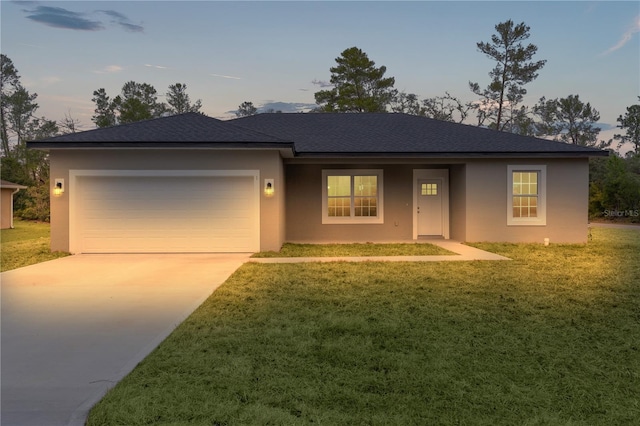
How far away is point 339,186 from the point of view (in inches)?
552

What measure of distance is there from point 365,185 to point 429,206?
243cm

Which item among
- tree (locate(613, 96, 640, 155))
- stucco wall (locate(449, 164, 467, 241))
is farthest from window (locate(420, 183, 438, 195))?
tree (locate(613, 96, 640, 155))

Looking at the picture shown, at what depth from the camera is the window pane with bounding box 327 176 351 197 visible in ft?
45.9

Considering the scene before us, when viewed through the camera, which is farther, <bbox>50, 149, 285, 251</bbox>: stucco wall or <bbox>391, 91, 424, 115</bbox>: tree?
<bbox>391, 91, 424, 115</bbox>: tree

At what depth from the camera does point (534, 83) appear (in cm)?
3431

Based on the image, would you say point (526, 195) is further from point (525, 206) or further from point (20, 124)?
point (20, 124)

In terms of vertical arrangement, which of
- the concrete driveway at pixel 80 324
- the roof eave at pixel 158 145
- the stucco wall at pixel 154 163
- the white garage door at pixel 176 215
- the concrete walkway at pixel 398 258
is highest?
the roof eave at pixel 158 145

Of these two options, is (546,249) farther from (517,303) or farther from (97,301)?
(97,301)

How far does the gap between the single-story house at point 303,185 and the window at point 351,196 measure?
1.4 inches

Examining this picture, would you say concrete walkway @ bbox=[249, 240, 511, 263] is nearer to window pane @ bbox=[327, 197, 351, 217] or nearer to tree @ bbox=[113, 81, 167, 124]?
window pane @ bbox=[327, 197, 351, 217]

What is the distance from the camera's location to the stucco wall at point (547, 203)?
13062 mm

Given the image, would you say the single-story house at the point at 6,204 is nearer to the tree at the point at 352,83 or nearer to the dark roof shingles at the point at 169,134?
the dark roof shingles at the point at 169,134

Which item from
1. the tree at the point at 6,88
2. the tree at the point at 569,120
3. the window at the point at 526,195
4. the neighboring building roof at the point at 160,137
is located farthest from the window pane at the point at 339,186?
the tree at the point at 6,88

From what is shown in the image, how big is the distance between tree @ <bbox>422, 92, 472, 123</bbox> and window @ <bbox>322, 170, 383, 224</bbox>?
24185 millimetres
